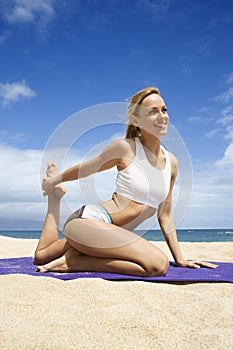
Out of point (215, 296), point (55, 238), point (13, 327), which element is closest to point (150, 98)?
point (55, 238)

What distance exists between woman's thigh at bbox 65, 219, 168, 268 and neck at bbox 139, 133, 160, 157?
2.57ft

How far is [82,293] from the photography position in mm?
2047

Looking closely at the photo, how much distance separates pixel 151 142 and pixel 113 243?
0.97 meters

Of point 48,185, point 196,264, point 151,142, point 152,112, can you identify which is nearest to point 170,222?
point 196,264

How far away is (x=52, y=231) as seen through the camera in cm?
309

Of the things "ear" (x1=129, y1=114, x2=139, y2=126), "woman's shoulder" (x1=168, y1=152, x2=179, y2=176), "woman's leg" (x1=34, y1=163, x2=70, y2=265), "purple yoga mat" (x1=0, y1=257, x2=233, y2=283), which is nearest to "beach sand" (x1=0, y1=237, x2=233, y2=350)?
"purple yoga mat" (x1=0, y1=257, x2=233, y2=283)

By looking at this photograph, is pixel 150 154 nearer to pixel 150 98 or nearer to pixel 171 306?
pixel 150 98

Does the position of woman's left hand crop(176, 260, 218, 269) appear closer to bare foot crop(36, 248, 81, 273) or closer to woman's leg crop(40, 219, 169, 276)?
woman's leg crop(40, 219, 169, 276)

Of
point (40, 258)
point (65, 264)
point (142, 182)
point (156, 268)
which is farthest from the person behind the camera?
point (40, 258)

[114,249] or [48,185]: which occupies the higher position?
[48,185]

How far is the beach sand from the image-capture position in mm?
1331

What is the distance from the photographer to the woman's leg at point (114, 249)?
9.04 feet

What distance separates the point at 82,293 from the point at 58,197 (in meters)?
1.22

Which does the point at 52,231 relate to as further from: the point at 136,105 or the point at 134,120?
the point at 136,105
